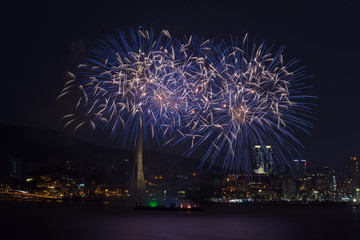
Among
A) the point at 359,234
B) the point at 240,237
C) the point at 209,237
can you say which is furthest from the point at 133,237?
the point at 359,234

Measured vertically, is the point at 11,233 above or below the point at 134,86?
below

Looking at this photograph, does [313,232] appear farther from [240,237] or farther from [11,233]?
[11,233]

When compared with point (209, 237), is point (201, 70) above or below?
above

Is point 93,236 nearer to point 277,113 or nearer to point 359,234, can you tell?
point 277,113

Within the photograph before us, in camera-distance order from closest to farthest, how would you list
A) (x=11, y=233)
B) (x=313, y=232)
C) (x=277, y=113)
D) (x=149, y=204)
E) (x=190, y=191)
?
(x=277, y=113)
(x=11, y=233)
(x=313, y=232)
(x=149, y=204)
(x=190, y=191)

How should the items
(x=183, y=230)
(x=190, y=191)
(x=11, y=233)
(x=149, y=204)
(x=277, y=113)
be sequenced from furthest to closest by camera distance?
(x=190, y=191) < (x=149, y=204) < (x=183, y=230) < (x=11, y=233) < (x=277, y=113)

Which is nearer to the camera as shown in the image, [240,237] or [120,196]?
[240,237]

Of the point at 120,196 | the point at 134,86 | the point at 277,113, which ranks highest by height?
the point at 134,86

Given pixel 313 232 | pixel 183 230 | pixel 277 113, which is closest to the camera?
pixel 277 113

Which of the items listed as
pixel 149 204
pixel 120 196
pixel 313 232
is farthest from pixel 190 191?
pixel 313 232
